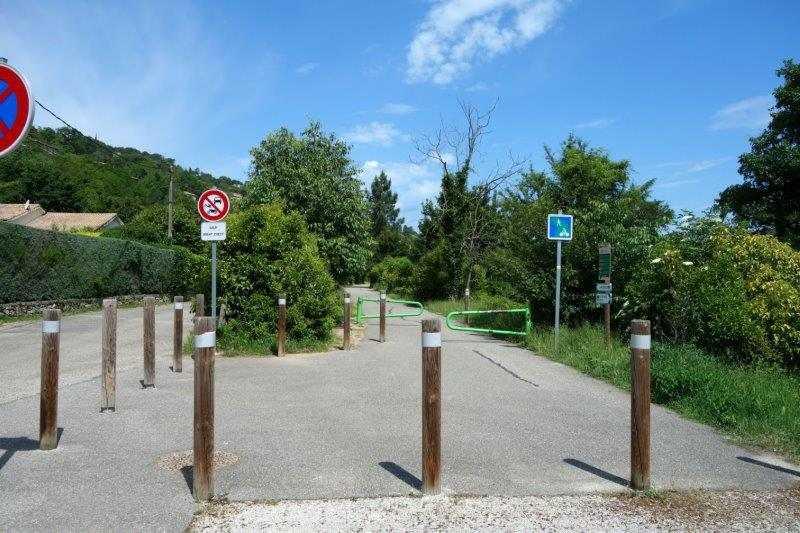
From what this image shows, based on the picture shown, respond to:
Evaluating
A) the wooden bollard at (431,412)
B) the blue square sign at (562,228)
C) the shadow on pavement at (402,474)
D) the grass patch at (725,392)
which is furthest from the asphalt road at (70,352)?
the blue square sign at (562,228)

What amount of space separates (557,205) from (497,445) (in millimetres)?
11617

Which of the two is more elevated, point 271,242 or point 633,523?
point 271,242

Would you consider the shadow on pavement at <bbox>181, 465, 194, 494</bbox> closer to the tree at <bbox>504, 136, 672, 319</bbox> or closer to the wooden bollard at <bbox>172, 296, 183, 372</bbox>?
the wooden bollard at <bbox>172, 296, 183, 372</bbox>

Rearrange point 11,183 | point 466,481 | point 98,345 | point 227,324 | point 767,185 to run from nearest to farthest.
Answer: point 466,481
point 227,324
point 98,345
point 767,185
point 11,183

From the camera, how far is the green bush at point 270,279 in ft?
38.5

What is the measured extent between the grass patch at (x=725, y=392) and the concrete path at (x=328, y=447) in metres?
0.30

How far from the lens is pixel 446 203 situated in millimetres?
32156

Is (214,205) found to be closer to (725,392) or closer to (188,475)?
(188,475)

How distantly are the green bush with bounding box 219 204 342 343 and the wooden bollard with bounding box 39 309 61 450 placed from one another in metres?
6.28

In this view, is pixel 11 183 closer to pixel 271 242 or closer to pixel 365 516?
pixel 271 242

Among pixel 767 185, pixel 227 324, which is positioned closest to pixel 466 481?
pixel 227 324

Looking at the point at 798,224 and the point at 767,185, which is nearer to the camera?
the point at 798,224

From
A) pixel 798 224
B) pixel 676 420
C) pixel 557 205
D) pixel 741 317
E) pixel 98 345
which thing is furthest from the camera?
pixel 798 224

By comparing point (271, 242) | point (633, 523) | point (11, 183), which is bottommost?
point (633, 523)
